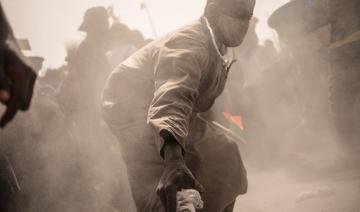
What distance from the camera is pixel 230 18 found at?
280 centimetres

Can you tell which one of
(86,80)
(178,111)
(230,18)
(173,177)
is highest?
(230,18)

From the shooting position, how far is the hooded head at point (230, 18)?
2.79 meters

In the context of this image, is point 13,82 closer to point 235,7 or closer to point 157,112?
point 157,112

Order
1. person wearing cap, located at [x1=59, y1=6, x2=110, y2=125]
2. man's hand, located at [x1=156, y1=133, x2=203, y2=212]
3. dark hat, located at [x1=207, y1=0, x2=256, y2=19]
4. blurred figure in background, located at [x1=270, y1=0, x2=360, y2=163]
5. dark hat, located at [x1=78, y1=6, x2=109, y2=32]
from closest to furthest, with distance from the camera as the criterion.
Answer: man's hand, located at [x1=156, y1=133, x2=203, y2=212] → dark hat, located at [x1=207, y1=0, x2=256, y2=19] → blurred figure in background, located at [x1=270, y1=0, x2=360, y2=163] → person wearing cap, located at [x1=59, y1=6, x2=110, y2=125] → dark hat, located at [x1=78, y1=6, x2=109, y2=32]

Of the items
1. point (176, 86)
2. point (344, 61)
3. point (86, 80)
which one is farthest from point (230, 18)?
point (86, 80)

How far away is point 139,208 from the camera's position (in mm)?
2629

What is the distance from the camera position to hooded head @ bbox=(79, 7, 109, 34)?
7.07m

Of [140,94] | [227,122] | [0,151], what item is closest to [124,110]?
[140,94]

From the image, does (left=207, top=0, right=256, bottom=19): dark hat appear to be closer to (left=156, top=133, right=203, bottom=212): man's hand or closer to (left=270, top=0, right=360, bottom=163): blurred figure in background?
(left=156, top=133, right=203, bottom=212): man's hand

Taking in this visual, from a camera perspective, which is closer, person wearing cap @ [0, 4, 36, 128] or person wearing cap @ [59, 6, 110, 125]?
person wearing cap @ [0, 4, 36, 128]

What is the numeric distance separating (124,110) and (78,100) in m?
4.03

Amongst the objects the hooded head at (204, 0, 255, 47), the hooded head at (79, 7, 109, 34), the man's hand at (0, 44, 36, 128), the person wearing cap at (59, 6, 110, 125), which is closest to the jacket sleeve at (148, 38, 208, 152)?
the hooded head at (204, 0, 255, 47)

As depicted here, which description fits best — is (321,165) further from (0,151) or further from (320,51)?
(0,151)

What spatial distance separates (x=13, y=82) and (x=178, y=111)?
1039 millimetres
